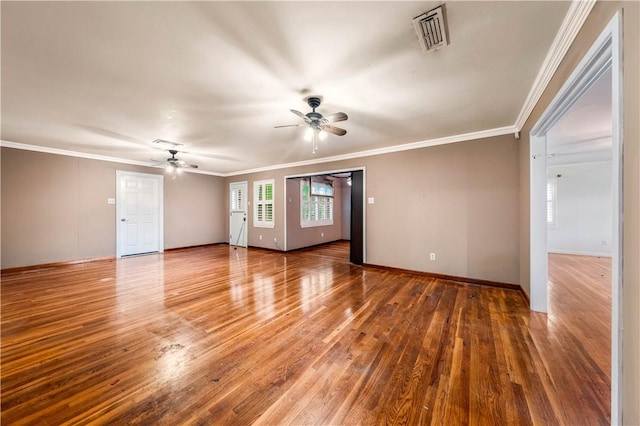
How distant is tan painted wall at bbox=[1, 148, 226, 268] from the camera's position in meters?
4.54

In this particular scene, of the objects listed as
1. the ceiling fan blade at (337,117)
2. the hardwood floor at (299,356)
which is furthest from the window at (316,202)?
the ceiling fan blade at (337,117)

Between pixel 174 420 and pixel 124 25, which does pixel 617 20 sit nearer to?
pixel 124 25

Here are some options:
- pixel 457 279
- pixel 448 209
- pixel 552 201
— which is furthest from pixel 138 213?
pixel 552 201

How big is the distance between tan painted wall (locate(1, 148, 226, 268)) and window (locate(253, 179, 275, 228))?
2717 mm

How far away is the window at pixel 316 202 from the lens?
7.41 meters

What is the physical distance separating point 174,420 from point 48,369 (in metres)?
1.31

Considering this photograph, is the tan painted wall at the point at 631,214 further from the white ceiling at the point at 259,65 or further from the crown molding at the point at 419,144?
the crown molding at the point at 419,144

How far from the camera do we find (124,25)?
1.68m

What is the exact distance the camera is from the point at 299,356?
200 cm

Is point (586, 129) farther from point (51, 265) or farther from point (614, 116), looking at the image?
point (51, 265)

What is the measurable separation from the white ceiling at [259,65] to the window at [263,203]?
10.8 ft

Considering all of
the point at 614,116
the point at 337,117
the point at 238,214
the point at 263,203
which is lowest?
the point at 238,214

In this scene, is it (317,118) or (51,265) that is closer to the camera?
(317,118)

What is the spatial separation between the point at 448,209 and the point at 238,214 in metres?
6.15
